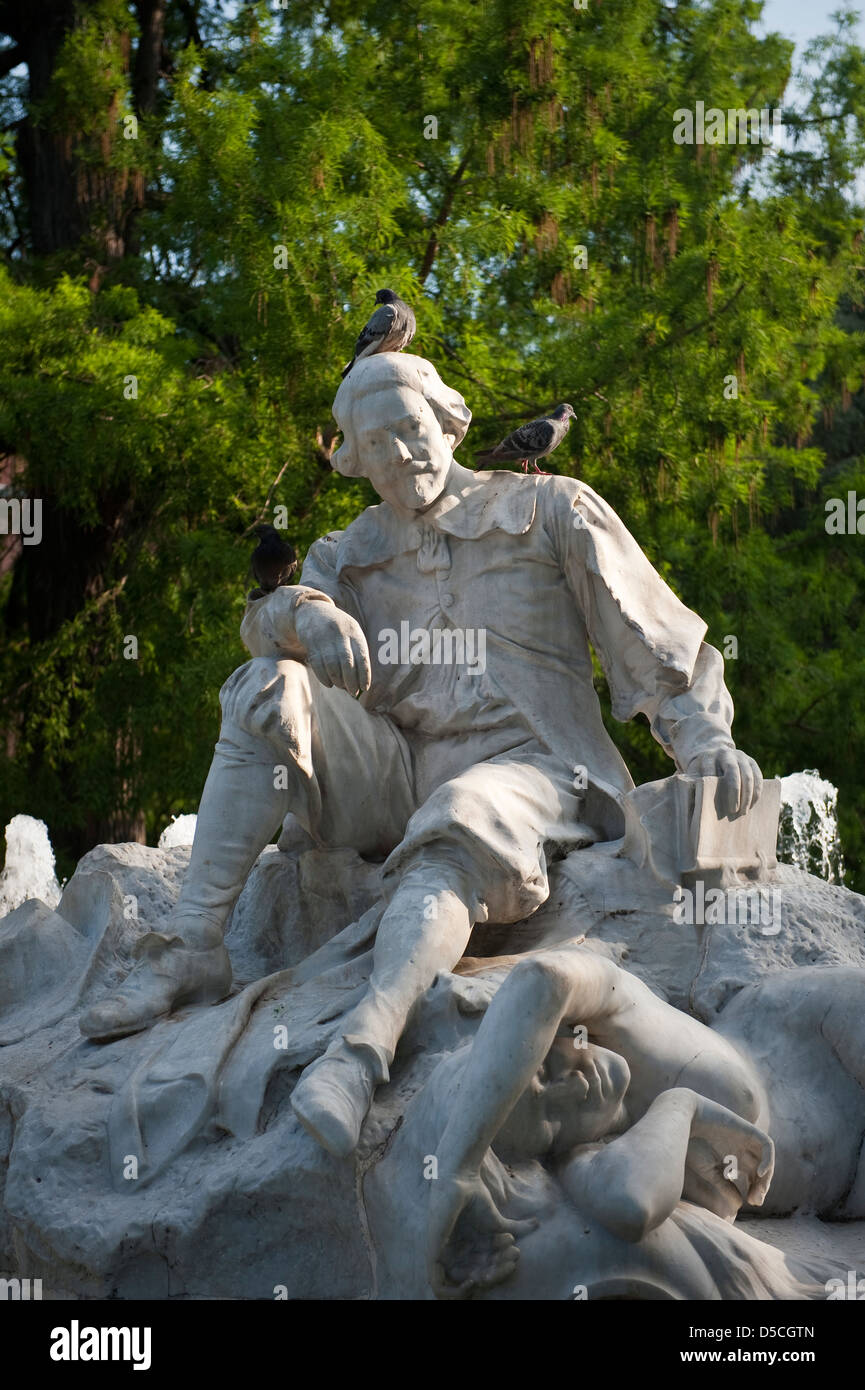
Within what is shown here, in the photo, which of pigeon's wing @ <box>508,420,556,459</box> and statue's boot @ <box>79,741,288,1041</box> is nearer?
statue's boot @ <box>79,741,288,1041</box>

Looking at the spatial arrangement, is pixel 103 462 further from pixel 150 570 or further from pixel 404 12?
pixel 404 12

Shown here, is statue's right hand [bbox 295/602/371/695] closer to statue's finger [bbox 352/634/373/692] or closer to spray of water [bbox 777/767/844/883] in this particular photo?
statue's finger [bbox 352/634/373/692]

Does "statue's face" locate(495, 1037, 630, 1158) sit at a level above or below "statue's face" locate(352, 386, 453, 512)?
below

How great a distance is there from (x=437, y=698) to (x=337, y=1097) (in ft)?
4.87

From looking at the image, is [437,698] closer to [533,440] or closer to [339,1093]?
[533,440]

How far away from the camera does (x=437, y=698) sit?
187 inches

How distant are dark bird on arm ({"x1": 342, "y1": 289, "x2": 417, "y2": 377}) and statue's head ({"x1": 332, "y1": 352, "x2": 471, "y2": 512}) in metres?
0.04

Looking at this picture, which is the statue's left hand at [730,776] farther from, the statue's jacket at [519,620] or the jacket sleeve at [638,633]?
the statue's jacket at [519,620]

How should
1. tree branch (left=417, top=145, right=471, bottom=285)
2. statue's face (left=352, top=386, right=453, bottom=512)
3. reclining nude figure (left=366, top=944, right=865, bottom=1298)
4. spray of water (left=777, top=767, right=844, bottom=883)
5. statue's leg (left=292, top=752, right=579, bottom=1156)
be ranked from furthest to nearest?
tree branch (left=417, top=145, right=471, bottom=285) < spray of water (left=777, top=767, right=844, bottom=883) < statue's face (left=352, top=386, right=453, bottom=512) < statue's leg (left=292, top=752, right=579, bottom=1156) < reclining nude figure (left=366, top=944, right=865, bottom=1298)

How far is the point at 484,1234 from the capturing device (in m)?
3.39

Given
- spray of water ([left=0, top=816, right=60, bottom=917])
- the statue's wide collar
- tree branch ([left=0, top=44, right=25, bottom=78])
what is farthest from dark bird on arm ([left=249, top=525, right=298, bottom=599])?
tree branch ([left=0, top=44, right=25, bottom=78])

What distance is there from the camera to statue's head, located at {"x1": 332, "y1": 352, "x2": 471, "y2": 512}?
4.67 metres

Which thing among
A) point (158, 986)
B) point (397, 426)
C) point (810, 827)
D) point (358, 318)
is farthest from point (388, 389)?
point (810, 827)

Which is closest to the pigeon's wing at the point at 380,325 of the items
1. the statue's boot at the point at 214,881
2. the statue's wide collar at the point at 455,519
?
the statue's wide collar at the point at 455,519
